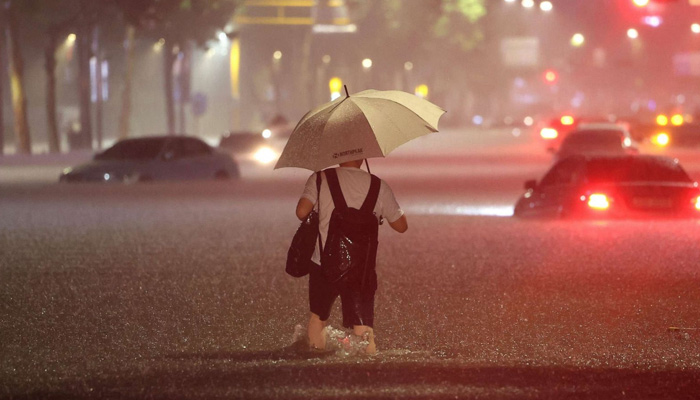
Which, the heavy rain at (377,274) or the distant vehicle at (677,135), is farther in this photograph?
the distant vehicle at (677,135)

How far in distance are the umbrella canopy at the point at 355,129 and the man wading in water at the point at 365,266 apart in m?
0.12

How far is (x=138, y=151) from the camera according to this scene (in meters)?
33.4

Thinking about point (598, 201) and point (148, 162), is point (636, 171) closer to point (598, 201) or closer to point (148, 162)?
point (598, 201)

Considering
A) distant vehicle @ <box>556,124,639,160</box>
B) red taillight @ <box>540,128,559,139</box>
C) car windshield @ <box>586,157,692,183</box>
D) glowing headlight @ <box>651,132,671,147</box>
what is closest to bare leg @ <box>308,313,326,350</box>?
car windshield @ <box>586,157,692,183</box>

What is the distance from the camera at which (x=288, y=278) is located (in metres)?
14.2

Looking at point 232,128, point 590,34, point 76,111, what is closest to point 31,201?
point 76,111

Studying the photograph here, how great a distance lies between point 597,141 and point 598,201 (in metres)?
14.4

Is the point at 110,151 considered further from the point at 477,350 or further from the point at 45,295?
the point at 477,350

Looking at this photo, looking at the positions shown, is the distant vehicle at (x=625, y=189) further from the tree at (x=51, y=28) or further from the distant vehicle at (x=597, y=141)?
the tree at (x=51, y=28)

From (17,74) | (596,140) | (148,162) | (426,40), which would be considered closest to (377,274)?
(148,162)

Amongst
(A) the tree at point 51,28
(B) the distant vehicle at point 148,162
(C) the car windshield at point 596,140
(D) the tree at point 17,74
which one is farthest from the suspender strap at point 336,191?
(A) the tree at point 51,28

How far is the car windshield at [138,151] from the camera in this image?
33281 mm

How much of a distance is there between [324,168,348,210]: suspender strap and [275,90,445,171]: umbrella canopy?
0.26 feet

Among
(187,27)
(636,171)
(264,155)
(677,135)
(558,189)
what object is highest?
(187,27)
